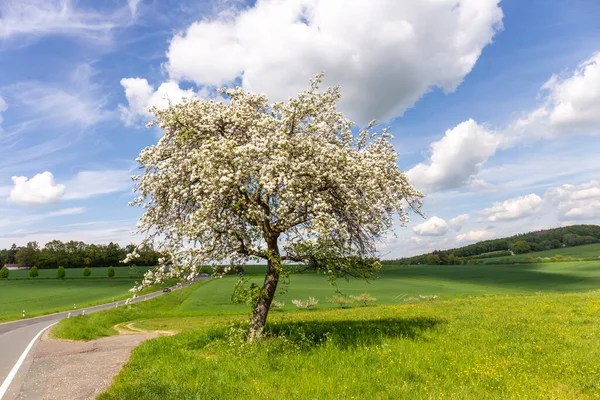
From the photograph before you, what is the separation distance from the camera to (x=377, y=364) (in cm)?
1248

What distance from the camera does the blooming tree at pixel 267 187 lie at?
14719mm

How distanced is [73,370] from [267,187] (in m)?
10.7

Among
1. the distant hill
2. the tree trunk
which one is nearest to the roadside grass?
the tree trunk

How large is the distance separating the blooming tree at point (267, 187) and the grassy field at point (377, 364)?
2.77m

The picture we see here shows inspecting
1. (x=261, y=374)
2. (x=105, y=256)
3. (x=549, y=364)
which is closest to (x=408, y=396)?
(x=261, y=374)

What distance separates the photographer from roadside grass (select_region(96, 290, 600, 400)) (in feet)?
34.2

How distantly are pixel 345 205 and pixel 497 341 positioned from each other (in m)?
8.57

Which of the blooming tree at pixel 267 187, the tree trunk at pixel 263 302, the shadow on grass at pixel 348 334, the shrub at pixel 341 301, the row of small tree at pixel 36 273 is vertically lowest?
the shrub at pixel 341 301

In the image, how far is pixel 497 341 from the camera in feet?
52.9

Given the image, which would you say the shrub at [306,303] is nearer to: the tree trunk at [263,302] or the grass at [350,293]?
the grass at [350,293]

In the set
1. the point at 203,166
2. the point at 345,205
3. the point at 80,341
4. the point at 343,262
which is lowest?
the point at 80,341

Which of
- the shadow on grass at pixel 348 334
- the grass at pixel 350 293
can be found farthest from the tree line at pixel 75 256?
the shadow on grass at pixel 348 334

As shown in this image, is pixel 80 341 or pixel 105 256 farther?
pixel 105 256

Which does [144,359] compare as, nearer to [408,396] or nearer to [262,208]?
[262,208]
